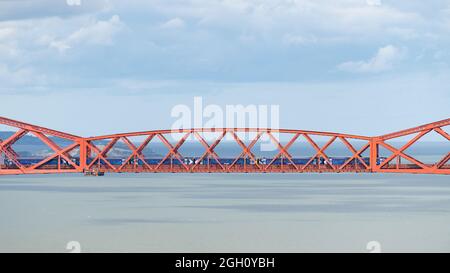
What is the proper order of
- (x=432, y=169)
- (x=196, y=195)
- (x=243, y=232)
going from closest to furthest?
(x=243, y=232)
(x=196, y=195)
(x=432, y=169)
